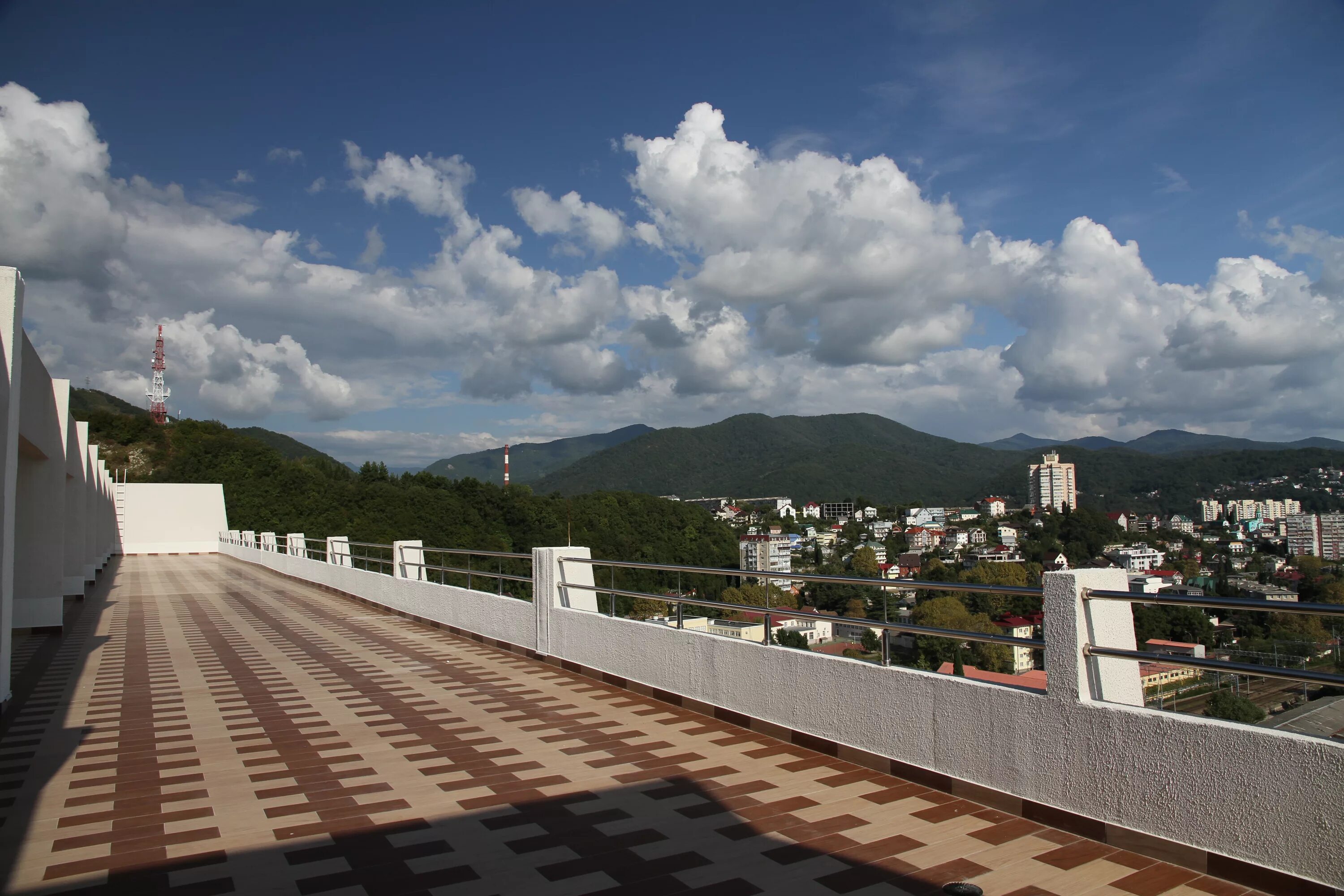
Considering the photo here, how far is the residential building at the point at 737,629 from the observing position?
628cm

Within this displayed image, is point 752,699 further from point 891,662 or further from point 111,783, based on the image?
point 111,783

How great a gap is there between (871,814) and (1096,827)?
39.6 inches

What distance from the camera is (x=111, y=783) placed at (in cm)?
502

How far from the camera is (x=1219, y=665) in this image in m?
3.56

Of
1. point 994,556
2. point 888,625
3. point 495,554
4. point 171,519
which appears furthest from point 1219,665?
point 171,519

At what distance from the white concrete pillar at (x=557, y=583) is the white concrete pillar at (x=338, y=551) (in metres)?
11.3

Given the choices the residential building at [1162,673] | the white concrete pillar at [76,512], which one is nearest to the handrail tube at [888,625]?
the residential building at [1162,673]

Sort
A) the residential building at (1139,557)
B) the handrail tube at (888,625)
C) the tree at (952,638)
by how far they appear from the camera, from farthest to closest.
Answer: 1. the residential building at (1139,557)
2. the tree at (952,638)
3. the handrail tube at (888,625)

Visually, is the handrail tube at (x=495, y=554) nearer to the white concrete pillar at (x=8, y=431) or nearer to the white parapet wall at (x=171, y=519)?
the white concrete pillar at (x=8, y=431)

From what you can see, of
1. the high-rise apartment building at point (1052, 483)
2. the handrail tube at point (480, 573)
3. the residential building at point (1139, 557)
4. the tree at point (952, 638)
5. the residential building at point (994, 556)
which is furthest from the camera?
the high-rise apartment building at point (1052, 483)

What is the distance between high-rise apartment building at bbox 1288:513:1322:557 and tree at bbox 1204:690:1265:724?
5247mm

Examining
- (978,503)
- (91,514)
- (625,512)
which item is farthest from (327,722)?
(978,503)

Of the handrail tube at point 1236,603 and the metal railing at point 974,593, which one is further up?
the handrail tube at point 1236,603

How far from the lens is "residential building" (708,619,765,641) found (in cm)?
628
